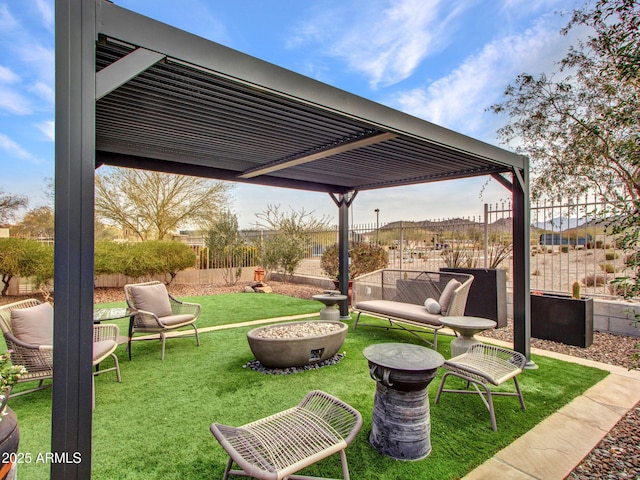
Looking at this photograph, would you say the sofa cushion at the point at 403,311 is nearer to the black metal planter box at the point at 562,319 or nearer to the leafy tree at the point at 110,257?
the black metal planter box at the point at 562,319

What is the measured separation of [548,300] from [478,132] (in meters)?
5.31

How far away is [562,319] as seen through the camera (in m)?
5.24

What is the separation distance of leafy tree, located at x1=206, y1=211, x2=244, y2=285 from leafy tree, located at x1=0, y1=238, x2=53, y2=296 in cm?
447

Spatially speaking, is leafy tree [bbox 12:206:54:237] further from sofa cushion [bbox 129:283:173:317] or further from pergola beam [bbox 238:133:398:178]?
pergola beam [bbox 238:133:398:178]

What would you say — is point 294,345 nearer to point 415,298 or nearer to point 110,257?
point 415,298

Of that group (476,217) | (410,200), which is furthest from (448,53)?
(410,200)

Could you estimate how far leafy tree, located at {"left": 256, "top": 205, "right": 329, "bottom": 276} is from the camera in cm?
1102

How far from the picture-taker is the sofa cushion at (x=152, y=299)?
15.7 feet

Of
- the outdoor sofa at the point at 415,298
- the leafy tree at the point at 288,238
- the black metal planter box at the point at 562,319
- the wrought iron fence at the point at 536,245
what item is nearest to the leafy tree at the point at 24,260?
the leafy tree at the point at 288,238

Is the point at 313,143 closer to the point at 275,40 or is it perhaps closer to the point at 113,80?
the point at 113,80

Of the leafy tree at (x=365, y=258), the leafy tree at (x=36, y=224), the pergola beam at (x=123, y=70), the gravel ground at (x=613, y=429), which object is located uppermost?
the pergola beam at (x=123, y=70)

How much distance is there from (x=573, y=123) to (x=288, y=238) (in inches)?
310

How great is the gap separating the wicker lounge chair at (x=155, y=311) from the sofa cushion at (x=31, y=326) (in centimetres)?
114

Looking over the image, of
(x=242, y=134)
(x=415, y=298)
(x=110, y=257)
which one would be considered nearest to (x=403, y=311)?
(x=415, y=298)
